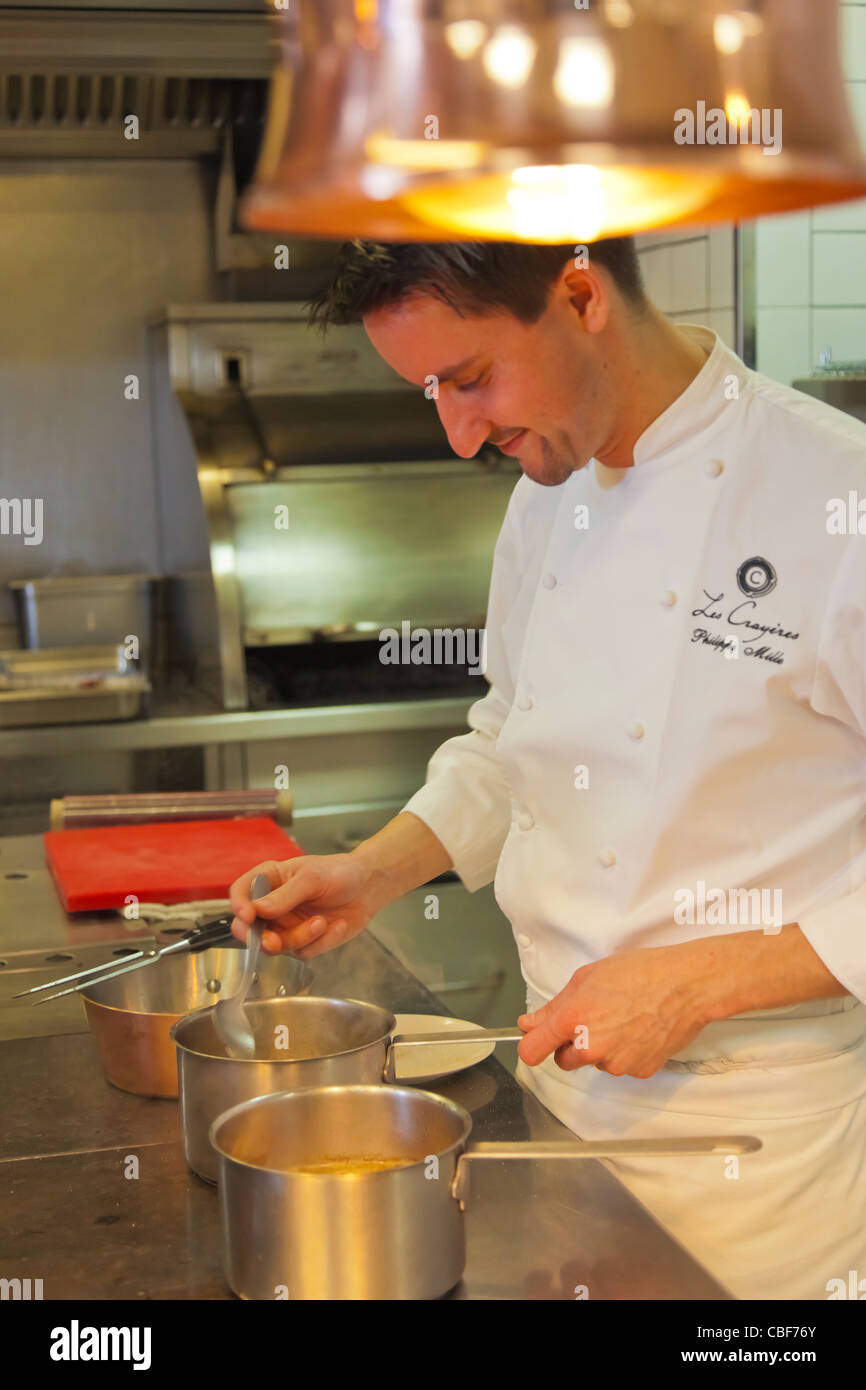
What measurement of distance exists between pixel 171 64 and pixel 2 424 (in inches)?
42.2

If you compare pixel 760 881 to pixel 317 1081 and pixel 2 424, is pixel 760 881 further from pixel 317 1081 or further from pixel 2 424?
pixel 2 424

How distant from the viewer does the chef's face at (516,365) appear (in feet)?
3.98

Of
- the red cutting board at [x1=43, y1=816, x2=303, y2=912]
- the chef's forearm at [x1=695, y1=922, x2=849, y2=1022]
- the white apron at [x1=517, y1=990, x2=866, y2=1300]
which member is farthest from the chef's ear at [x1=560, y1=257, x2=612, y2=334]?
the red cutting board at [x1=43, y1=816, x2=303, y2=912]

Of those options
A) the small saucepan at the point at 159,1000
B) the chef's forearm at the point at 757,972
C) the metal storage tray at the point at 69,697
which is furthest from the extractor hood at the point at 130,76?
the chef's forearm at the point at 757,972

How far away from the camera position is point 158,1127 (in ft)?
4.20

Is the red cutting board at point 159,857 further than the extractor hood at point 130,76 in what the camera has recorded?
No

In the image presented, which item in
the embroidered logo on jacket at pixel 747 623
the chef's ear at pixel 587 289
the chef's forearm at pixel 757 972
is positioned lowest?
the chef's forearm at pixel 757 972

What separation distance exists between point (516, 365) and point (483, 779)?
628 millimetres

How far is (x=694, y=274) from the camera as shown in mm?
3426

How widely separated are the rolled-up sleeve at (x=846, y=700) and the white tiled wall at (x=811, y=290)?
2.15 metres

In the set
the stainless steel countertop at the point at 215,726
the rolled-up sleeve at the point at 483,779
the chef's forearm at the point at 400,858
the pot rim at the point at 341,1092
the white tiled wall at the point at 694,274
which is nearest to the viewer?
the pot rim at the point at 341,1092

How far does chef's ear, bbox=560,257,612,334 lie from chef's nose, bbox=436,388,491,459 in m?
0.13

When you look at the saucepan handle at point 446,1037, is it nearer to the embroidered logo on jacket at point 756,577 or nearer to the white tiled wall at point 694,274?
the embroidered logo on jacket at point 756,577

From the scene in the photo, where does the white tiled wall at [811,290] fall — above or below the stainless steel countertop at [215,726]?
above
